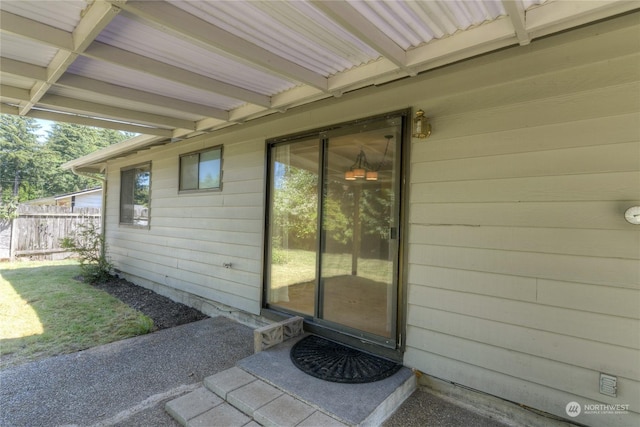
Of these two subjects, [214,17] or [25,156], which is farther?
[25,156]

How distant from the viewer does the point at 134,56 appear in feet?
7.57

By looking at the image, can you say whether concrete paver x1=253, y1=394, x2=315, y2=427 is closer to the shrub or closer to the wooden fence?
the shrub

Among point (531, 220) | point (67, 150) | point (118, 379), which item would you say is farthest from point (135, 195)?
point (67, 150)

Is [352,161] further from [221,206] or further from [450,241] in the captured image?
[221,206]

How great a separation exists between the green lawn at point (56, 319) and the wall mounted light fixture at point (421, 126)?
377cm

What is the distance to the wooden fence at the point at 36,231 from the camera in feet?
29.8

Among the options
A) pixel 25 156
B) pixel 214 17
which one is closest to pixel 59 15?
pixel 214 17

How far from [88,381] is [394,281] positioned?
266cm

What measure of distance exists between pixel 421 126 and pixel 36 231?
1228 centimetres

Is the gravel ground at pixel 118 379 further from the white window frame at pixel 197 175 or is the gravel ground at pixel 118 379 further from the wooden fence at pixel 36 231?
the wooden fence at pixel 36 231

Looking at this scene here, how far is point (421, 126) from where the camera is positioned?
7.71 ft

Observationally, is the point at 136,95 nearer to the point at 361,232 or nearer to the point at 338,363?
the point at 361,232

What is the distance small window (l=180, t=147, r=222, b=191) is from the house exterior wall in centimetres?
245

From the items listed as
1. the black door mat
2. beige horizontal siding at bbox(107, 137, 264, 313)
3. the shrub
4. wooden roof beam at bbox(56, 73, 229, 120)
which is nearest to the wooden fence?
the shrub
